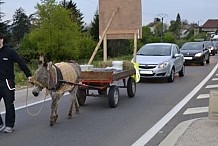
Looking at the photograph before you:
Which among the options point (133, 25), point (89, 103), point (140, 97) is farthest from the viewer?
point (133, 25)

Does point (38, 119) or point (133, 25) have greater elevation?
point (133, 25)

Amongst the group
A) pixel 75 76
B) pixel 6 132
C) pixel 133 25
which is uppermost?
pixel 133 25

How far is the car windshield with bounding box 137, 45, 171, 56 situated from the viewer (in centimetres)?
1847

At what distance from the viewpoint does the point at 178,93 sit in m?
13.6

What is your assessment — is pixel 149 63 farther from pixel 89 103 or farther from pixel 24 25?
pixel 24 25

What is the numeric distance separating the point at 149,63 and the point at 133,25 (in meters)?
2.83

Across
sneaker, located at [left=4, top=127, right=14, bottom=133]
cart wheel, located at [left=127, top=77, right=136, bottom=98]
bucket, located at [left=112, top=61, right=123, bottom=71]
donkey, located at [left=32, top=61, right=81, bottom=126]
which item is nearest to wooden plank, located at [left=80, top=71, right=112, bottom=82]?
donkey, located at [left=32, top=61, right=81, bottom=126]

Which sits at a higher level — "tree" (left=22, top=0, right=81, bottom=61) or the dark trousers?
"tree" (left=22, top=0, right=81, bottom=61)

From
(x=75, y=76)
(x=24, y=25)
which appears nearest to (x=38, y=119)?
(x=75, y=76)

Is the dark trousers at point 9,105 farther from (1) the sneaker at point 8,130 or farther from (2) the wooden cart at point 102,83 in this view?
(2) the wooden cart at point 102,83

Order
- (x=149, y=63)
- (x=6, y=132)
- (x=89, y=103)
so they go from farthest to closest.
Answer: (x=149, y=63) → (x=89, y=103) → (x=6, y=132)

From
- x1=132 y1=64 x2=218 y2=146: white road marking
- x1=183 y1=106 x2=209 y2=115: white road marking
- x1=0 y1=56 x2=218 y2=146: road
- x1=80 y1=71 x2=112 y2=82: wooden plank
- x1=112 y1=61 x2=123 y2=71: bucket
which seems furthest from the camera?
x1=112 y1=61 x2=123 y2=71: bucket

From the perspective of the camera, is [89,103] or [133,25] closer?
[89,103]

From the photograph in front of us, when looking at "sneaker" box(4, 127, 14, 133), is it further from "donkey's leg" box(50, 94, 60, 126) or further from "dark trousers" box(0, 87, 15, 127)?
"donkey's leg" box(50, 94, 60, 126)
